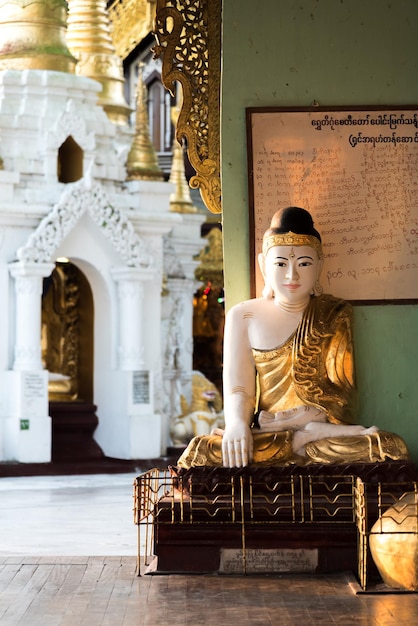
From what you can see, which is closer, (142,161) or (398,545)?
(398,545)

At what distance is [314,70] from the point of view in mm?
7961

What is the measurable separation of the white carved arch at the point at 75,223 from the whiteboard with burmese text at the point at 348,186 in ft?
22.8

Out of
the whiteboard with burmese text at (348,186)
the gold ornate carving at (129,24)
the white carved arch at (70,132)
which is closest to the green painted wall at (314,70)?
the whiteboard with burmese text at (348,186)

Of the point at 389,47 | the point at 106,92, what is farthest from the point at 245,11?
the point at 106,92

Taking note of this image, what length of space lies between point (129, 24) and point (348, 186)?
15.7 m

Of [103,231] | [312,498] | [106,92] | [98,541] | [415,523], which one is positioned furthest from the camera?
[106,92]

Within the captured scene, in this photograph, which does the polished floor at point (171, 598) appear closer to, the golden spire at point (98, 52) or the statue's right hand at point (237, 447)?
the statue's right hand at point (237, 447)

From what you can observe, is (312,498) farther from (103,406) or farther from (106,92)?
(106,92)

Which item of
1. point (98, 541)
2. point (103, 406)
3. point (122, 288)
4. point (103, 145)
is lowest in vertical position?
point (98, 541)

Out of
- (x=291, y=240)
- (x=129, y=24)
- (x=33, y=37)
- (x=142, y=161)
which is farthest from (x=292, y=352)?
(x=129, y=24)

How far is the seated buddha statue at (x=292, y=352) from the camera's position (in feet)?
24.8

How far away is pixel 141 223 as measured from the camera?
51.4 ft

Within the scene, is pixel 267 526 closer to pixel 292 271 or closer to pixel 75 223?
pixel 292 271

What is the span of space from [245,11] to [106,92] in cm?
964
